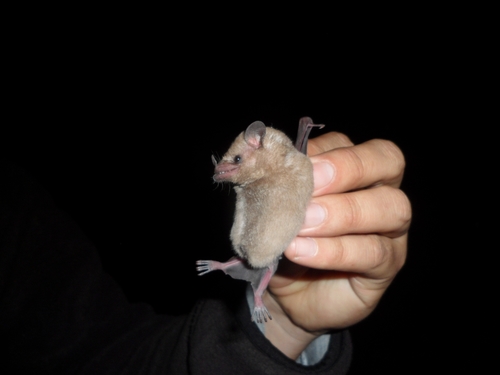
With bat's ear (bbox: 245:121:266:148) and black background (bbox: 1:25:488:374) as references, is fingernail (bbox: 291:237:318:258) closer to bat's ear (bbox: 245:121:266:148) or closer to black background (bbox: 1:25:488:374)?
bat's ear (bbox: 245:121:266:148)

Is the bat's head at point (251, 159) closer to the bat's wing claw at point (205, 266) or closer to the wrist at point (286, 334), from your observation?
the bat's wing claw at point (205, 266)

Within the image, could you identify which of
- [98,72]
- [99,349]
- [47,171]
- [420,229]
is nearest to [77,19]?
[98,72]

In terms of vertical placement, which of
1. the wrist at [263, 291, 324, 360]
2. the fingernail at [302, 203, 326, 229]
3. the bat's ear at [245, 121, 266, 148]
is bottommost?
the wrist at [263, 291, 324, 360]

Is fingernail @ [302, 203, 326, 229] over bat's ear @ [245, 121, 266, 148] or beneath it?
beneath

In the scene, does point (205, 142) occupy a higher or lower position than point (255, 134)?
lower

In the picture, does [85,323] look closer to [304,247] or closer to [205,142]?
[304,247]

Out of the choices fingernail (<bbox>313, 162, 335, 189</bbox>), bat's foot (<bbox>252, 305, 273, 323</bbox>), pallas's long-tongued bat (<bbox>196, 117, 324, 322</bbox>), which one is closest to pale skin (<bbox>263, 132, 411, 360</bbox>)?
fingernail (<bbox>313, 162, 335, 189</bbox>)

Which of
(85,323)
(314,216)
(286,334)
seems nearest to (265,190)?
(314,216)
